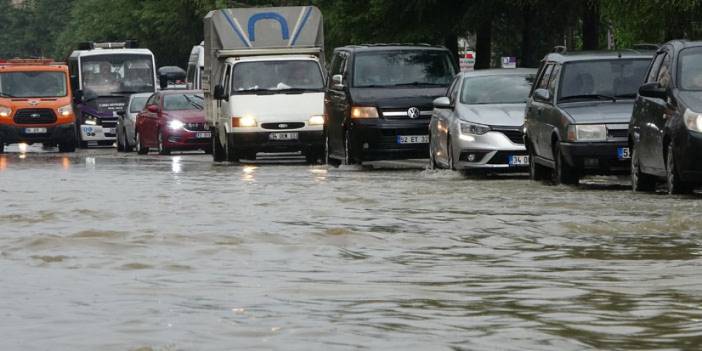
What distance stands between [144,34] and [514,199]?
60.5 meters

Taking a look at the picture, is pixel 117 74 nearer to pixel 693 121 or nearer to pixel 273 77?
pixel 273 77

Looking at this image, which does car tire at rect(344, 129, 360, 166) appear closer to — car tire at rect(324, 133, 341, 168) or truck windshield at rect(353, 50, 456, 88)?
truck windshield at rect(353, 50, 456, 88)

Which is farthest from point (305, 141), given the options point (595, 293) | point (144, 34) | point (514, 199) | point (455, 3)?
point (144, 34)

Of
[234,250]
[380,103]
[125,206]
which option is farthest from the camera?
[380,103]

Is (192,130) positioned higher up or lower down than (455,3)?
lower down

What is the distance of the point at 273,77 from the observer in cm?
3256

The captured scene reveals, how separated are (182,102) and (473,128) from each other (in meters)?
18.4

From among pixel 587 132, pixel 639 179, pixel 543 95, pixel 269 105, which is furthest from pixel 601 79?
pixel 269 105

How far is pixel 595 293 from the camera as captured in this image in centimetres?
955

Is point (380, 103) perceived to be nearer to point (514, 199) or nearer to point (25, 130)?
point (514, 199)

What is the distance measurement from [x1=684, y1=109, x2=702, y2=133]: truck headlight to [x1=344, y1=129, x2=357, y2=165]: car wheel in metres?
11.2

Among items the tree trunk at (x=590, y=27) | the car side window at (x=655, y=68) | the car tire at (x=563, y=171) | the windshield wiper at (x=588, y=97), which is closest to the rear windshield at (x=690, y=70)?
the car side window at (x=655, y=68)

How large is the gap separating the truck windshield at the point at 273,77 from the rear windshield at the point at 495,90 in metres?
8.19

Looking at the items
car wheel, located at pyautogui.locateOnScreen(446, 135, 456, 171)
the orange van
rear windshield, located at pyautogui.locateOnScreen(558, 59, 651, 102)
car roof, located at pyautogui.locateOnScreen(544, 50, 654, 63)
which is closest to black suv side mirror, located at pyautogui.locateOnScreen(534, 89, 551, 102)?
rear windshield, located at pyautogui.locateOnScreen(558, 59, 651, 102)
